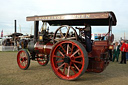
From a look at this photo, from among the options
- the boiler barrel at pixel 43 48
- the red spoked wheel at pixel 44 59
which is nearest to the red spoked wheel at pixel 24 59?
the boiler barrel at pixel 43 48

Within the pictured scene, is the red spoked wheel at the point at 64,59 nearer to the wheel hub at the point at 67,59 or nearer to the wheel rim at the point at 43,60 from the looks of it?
the wheel hub at the point at 67,59

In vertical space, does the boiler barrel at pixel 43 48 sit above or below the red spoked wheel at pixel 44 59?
above

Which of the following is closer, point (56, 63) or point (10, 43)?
point (56, 63)

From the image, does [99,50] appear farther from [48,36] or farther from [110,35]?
[48,36]

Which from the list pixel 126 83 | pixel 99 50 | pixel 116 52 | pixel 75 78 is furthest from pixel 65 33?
pixel 116 52

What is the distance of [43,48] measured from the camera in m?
5.02

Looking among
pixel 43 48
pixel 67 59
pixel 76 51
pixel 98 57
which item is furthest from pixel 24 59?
pixel 98 57

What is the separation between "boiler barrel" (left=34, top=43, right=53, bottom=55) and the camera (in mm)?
4878

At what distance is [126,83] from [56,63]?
7.07 ft

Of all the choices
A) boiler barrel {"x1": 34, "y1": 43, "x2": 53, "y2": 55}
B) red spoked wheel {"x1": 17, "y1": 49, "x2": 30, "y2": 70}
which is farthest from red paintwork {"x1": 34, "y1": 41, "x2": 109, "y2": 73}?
red spoked wheel {"x1": 17, "y1": 49, "x2": 30, "y2": 70}

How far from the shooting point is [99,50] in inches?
159

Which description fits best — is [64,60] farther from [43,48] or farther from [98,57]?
[43,48]

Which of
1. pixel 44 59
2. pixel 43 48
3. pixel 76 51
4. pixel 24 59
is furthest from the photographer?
pixel 44 59

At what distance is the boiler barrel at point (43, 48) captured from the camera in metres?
4.88
